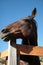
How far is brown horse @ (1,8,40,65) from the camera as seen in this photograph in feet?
8.48

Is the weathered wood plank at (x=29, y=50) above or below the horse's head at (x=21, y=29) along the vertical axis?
below

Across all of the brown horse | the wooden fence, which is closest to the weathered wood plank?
the wooden fence

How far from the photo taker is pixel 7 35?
8.30 feet

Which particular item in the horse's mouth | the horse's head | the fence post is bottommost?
the fence post

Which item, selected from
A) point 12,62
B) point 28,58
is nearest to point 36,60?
point 28,58

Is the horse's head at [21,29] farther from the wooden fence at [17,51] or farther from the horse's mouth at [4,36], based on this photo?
the wooden fence at [17,51]

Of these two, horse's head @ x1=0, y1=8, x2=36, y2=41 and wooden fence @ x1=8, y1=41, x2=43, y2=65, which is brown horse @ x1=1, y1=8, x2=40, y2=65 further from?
wooden fence @ x1=8, y1=41, x2=43, y2=65

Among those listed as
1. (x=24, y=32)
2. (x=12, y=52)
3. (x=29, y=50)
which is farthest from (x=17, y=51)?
(x=24, y=32)

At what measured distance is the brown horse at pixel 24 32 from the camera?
2.58 m

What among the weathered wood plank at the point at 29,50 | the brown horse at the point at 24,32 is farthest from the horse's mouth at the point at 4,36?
the weathered wood plank at the point at 29,50

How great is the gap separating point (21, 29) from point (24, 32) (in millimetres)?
67

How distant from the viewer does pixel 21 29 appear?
2881 mm

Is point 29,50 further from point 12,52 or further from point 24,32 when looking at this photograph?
point 24,32

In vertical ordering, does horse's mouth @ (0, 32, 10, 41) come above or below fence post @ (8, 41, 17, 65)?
above
